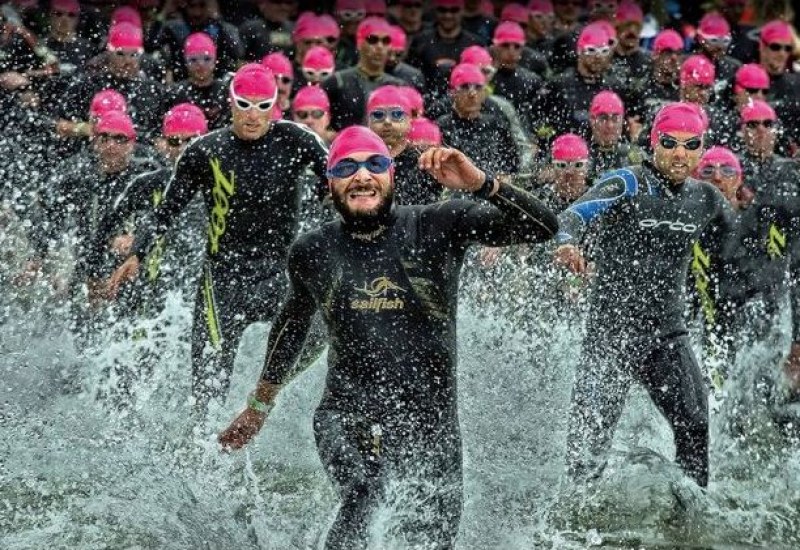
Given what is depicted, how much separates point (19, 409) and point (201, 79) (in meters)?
3.61

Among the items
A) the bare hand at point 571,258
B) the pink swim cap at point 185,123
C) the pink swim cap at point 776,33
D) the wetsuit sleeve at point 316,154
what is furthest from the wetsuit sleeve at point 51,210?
the pink swim cap at point 776,33

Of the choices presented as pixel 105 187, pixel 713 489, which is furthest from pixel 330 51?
pixel 713 489

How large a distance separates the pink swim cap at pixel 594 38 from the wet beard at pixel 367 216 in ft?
21.9

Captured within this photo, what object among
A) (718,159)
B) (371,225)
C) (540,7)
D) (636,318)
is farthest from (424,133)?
(371,225)

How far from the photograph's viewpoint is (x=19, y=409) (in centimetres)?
950

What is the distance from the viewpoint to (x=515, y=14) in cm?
1430

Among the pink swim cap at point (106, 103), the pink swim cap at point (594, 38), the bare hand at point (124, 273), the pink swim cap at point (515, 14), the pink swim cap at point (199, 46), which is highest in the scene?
the pink swim cap at point (199, 46)

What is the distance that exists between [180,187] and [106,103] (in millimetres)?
2727

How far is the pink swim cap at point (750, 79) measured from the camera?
12947 mm

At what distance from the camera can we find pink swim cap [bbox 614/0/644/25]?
13836 millimetres

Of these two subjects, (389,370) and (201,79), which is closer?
(389,370)

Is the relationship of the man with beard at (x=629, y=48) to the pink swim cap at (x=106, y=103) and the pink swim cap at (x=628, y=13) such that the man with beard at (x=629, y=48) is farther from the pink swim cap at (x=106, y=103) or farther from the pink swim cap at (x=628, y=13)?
the pink swim cap at (x=106, y=103)

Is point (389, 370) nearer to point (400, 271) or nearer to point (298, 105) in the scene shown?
point (400, 271)

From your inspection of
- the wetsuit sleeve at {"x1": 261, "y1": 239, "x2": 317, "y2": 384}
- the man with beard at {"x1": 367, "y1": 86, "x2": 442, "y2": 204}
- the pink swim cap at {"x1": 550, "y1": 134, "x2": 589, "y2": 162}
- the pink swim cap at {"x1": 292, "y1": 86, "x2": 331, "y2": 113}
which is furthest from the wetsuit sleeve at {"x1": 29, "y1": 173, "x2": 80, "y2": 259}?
the wetsuit sleeve at {"x1": 261, "y1": 239, "x2": 317, "y2": 384}
